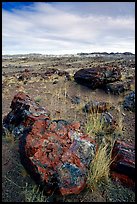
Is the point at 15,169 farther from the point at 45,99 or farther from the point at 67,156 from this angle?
the point at 45,99

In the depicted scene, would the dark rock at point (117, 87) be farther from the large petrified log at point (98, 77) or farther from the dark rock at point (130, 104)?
the dark rock at point (130, 104)

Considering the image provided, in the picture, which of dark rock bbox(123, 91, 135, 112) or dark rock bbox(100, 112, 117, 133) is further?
dark rock bbox(123, 91, 135, 112)

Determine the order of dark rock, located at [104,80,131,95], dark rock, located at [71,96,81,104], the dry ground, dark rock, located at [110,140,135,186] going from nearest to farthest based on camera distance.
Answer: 1. the dry ground
2. dark rock, located at [110,140,135,186]
3. dark rock, located at [71,96,81,104]
4. dark rock, located at [104,80,131,95]

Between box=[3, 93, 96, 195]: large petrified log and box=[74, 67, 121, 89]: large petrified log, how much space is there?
8.16 metres

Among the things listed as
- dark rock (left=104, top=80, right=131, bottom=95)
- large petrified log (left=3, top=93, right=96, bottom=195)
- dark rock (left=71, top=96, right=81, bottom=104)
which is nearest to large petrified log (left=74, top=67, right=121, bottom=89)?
dark rock (left=104, top=80, right=131, bottom=95)

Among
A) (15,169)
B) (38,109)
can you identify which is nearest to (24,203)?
(15,169)

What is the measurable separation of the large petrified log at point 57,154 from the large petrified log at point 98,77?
816 cm

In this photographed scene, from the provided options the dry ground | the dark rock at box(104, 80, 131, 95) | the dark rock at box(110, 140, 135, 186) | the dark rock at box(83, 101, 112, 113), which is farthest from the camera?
the dark rock at box(104, 80, 131, 95)

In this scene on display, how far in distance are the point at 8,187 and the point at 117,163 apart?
1860 mm

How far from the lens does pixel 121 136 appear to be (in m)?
6.98

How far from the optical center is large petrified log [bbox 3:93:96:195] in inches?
161

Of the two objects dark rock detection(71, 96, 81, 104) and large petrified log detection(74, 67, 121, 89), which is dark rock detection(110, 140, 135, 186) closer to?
dark rock detection(71, 96, 81, 104)

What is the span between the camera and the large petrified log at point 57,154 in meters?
4.09

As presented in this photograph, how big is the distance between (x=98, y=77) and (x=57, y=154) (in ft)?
29.7
